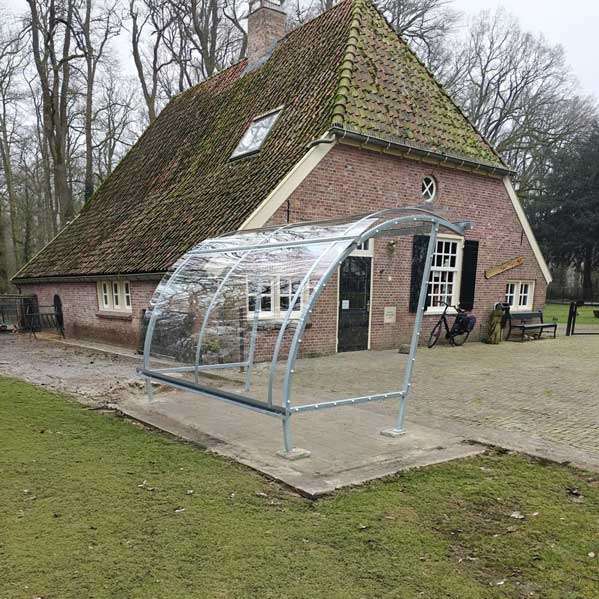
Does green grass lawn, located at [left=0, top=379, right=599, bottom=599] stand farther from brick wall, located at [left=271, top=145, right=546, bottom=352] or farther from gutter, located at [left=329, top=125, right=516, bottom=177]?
gutter, located at [left=329, top=125, right=516, bottom=177]

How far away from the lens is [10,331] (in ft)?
61.4

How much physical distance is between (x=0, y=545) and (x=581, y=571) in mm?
3668

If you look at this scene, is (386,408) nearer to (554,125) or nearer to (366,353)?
(366,353)

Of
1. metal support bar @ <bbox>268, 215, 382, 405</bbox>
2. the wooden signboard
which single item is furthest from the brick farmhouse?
metal support bar @ <bbox>268, 215, 382, 405</bbox>

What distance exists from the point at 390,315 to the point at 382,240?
1.88 meters

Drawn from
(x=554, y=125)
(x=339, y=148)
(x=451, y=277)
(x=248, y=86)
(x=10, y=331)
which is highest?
(x=554, y=125)

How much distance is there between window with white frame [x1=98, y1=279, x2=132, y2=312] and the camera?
44.3 feet

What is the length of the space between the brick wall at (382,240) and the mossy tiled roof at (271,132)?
0.65m

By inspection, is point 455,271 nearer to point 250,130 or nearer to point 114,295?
point 250,130

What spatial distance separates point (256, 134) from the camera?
1273 cm

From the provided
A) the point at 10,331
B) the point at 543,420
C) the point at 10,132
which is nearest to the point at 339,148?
the point at 543,420

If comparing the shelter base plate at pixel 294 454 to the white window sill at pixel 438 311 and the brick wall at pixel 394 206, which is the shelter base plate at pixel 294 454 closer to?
the brick wall at pixel 394 206

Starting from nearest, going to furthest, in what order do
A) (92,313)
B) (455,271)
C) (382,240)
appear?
1. (382,240)
2. (455,271)
3. (92,313)

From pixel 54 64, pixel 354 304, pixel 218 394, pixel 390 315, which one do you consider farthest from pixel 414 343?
pixel 54 64
